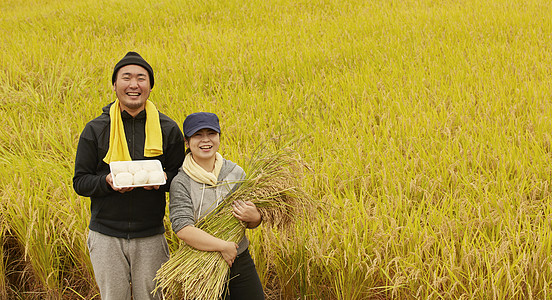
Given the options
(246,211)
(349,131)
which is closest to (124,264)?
(246,211)

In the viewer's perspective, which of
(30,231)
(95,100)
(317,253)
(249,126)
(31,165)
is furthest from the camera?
(95,100)

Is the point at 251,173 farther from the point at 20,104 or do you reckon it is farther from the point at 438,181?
the point at 20,104

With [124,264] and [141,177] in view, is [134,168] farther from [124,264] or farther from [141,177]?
[124,264]

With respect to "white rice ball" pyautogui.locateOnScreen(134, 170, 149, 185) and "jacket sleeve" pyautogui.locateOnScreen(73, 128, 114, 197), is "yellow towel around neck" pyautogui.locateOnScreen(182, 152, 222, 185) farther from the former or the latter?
"jacket sleeve" pyautogui.locateOnScreen(73, 128, 114, 197)

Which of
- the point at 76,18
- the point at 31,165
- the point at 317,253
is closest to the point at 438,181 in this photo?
the point at 317,253

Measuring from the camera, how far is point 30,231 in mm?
2635

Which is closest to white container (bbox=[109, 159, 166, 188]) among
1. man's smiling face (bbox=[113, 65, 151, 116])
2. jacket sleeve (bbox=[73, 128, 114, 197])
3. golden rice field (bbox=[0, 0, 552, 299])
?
jacket sleeve (bbox=[73, 128, 114, 197])

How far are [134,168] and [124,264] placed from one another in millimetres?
521

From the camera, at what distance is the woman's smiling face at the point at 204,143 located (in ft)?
6.57

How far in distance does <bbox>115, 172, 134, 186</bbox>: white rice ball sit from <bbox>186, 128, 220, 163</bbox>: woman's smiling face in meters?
0.32

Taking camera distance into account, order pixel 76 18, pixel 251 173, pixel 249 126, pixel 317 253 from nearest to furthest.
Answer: pixel 251 173, pixel 317 253, pixel 249 126, pixel 76 18

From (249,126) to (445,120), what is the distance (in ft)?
5.55

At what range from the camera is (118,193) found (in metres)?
2.10

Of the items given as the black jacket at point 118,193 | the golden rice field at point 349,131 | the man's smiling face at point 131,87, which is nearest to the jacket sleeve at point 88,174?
the black jacket at point 118,193
